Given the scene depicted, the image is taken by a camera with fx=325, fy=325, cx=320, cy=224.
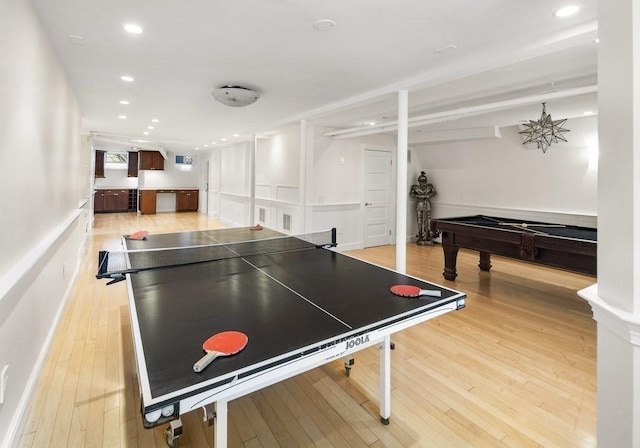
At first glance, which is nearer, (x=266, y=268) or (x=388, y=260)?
(x=266, y=268)

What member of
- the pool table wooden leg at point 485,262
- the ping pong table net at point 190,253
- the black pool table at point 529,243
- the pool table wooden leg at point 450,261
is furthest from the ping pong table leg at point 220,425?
the pool table wooden leg at point 485,262

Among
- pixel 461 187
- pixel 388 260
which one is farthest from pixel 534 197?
pixel 388 260

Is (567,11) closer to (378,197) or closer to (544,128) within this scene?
(544,128)

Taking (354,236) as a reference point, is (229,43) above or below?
above

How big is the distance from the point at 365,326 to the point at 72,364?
2.32m

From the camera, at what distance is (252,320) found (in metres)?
1.38

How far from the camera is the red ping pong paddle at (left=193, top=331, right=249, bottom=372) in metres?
1.00

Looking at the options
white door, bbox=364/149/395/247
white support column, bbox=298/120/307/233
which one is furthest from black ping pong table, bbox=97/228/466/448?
white door, bbox=364/149/395/247

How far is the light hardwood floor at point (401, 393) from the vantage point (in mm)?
A: 1724

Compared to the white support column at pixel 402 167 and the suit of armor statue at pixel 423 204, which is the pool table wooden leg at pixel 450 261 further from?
the suit of armor statue at pixel 423 204

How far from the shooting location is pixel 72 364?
2.38 m

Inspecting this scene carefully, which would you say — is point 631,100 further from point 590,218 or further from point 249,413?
point 590,218

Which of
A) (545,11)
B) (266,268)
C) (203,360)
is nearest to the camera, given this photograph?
(203,360)

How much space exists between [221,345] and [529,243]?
3.53 m
